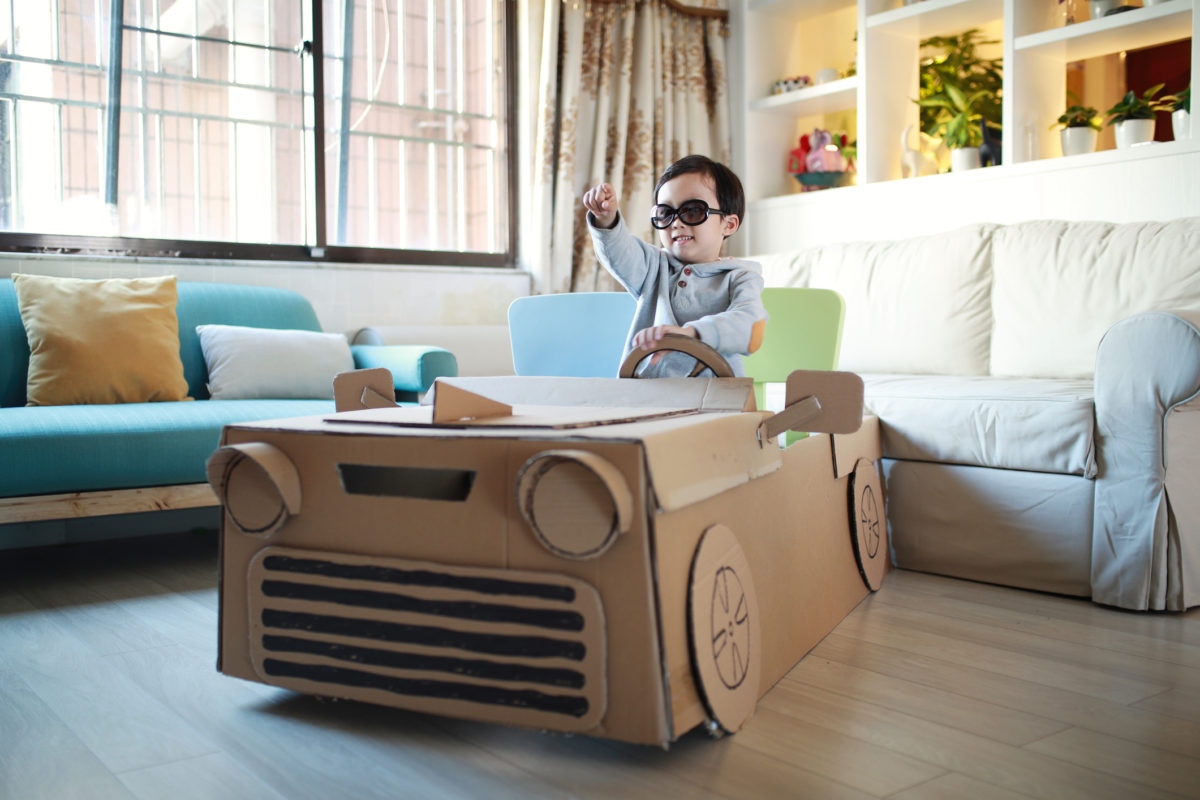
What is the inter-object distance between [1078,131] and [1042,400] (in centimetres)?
142

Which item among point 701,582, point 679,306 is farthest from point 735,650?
point 679,306

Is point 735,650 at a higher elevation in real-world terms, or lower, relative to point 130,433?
lower

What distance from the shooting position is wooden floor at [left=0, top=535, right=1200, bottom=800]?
1098 millimetres

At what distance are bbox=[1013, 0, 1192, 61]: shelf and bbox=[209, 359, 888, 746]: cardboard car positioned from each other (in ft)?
7.08

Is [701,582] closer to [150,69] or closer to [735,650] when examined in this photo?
[735,650]

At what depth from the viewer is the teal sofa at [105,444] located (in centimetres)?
201

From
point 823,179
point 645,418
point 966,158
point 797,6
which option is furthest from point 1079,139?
point 645,418

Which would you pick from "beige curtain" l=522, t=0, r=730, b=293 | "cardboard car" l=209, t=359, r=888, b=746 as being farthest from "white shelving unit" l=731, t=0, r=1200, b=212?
"cardboard car" l=209, t=359, r=888, b=746

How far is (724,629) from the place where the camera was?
1196 millimetres

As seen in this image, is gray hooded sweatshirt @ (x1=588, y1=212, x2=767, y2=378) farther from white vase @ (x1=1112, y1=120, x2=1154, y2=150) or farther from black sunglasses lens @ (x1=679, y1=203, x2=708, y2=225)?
white vase @ (x1=1112, y1=120, x2=1154, y2=150)

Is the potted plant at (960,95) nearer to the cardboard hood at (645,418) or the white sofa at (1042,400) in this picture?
the white sofa at (1042,400)

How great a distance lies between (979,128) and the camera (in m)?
3.46

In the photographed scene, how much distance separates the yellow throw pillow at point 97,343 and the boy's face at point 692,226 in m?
1.44

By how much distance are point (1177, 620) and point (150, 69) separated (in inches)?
124
